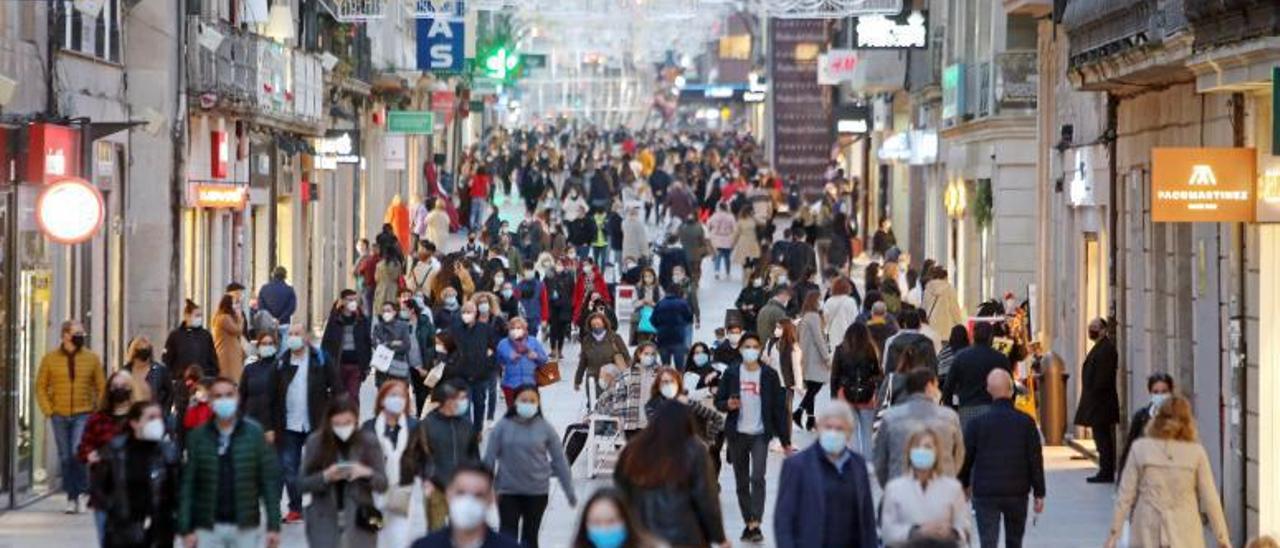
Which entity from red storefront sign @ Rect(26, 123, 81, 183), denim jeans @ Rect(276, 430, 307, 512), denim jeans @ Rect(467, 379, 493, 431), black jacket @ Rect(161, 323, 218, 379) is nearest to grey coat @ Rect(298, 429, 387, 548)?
denim jeans @ Rect(276, 430, 307, 512)

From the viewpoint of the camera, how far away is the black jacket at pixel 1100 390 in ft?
87.3

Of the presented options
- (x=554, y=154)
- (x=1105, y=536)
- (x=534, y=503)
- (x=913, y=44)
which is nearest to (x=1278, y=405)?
(x=1105, y=536)

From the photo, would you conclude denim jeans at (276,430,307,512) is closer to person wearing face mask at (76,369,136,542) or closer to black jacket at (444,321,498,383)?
person wearing face mask at (76,369,136,542)

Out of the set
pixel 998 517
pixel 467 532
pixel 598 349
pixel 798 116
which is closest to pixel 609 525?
pixel 467 532

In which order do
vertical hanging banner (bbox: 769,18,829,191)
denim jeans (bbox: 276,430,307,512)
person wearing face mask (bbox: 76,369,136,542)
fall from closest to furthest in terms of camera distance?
1. person wearing face mask (bbox: 76,369,136,542)
2. denim jeans (bbox: 276,430,307,512)
3. vertical hanging banner (bbox: 769,18,829,191)

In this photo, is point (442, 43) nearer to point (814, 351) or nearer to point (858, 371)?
point (814, 351)

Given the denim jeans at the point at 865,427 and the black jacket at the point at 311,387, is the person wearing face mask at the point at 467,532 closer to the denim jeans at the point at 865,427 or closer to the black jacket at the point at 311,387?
the black jacket at the point at 311,387

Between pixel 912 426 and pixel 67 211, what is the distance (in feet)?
26.8

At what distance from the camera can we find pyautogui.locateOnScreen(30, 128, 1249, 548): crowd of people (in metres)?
15.5

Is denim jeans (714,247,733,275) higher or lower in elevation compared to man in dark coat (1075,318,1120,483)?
higher

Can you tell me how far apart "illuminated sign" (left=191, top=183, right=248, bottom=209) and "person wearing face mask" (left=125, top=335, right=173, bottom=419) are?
10.6m

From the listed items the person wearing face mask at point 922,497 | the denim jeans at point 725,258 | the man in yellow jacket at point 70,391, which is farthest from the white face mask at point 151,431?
the denim jeans at point 725,258

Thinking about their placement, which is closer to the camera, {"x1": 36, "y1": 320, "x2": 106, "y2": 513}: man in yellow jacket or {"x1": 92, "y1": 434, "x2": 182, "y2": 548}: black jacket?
{"x1": 92, "y1": 434, "x2": 182, "y2": 548}: black jacket

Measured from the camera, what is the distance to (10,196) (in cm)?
2434
